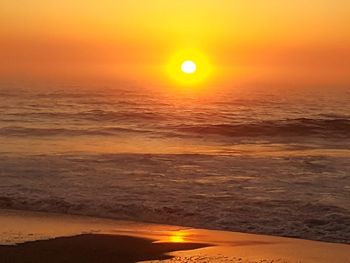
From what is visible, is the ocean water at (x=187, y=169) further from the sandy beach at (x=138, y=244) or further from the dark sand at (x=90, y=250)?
the dark sand at (x=90, y=250)

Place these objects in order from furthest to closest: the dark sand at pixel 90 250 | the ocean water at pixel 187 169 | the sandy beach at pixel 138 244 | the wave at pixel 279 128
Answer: the wave at pixel 279 128, the ocean water at pixel 187 169, the sandy beach at pixel 138 244, the dark sand at pixel 90 250

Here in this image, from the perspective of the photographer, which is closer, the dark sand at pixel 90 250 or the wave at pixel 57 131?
the dark sand at pixel 90 250

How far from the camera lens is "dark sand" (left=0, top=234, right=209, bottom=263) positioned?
7.57 metres

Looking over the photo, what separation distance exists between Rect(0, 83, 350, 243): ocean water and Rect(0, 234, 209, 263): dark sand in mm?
1973

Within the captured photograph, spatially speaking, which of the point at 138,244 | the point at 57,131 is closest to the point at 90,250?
the point at 138,244

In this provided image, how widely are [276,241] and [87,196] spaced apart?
4.65m

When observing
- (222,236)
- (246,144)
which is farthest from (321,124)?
(222,236)

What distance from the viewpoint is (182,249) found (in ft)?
26.8

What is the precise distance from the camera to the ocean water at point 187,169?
36.2 ft

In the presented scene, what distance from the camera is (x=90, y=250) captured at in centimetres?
805

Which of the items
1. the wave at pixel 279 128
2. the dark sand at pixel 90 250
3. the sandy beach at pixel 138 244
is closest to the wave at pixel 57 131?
the wave at pixel 279 128

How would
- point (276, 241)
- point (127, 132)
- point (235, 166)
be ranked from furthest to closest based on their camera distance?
point (127, 132) → point (235, 166) → point (276, 241)

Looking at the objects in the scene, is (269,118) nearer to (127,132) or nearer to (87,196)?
(127,132)

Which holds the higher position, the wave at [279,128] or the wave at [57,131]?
the wave at [279,128]
